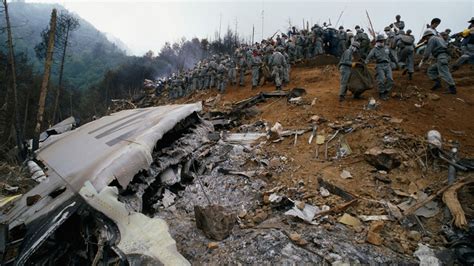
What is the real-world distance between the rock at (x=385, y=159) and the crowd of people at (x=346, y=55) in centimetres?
304

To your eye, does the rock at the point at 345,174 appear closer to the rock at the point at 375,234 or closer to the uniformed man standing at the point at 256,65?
the rock at the point at 375,234

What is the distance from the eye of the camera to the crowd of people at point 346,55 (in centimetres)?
751

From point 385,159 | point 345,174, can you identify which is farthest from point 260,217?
point 385,159

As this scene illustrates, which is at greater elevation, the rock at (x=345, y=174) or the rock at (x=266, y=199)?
the rock at (x=345, y=174)

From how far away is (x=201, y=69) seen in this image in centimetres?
1639

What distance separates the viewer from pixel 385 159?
5098 millimetres

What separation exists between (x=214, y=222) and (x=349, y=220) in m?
1.70

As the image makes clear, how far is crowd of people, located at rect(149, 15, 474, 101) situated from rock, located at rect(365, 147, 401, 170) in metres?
3.04

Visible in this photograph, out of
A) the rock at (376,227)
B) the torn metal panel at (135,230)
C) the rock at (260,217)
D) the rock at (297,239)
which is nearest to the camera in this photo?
the torn metal panel at (135,230)

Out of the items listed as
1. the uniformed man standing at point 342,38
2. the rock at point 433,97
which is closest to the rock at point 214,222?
the rock at point 433,97

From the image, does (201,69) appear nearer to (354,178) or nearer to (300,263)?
(354,178)

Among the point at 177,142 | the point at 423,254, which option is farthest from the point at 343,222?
the point at 177,142

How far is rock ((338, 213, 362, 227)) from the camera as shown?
13.1ft

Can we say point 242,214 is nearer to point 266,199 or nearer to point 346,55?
point 266,199
